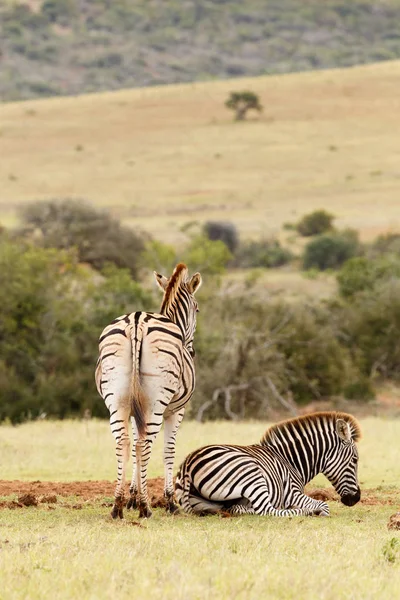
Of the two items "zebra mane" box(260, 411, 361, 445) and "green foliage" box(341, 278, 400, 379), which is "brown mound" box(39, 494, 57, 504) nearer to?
"zebra mane" box(260, 411, 361, 445)

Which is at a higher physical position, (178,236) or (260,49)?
(260,49)

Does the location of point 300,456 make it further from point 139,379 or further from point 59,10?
point 59,10

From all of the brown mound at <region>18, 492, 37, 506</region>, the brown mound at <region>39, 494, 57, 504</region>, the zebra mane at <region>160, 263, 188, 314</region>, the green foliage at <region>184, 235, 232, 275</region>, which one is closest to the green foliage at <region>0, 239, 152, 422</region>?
the green foliage at <region>184, 235, 232, 275</region>

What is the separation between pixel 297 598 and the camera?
19.9 feet

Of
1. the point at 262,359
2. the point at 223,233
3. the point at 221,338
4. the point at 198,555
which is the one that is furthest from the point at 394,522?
the point at 223,233

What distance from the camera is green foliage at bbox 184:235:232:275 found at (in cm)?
3712

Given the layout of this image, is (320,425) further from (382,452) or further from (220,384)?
(220,384)

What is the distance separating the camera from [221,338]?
2747 centimetres

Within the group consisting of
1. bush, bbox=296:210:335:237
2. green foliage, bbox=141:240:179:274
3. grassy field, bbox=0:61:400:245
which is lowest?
green foliage, bbox=141:240:179:274

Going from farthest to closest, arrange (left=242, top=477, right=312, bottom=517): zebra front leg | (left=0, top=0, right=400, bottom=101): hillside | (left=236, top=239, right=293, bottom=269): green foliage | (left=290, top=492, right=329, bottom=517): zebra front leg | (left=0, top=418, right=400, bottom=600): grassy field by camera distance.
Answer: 1. (left=0, top=0, right=400, bottom=101): hillside
2. (left=236, top=239, right=293, bottom=269): green foliage
3. (left=290, top=492, right=329, bottom=517): zebra front leg
4. (left=242, top=477, right=312, bottom=517): zebra front leg
5. (left=0, top=418, right=400, bottom=600): grassy field

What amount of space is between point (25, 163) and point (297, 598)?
244 ft

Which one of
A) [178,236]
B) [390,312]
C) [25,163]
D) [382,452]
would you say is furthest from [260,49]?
[382,452]

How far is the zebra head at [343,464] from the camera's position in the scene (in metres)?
10.9

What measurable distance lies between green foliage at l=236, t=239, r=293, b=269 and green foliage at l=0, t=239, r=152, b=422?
71.7ft
